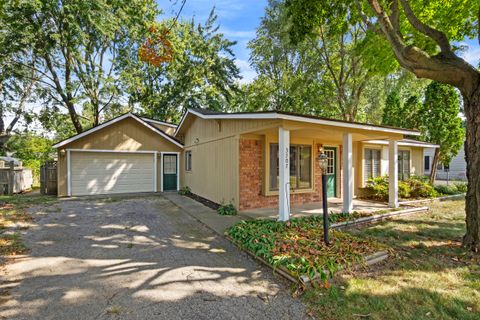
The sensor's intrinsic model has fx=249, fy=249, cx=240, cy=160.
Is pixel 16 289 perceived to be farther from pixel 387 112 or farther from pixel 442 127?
pixel 387 112

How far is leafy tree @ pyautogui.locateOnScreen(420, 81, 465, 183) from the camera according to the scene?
40.8ft

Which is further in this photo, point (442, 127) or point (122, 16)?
point (122, 16)

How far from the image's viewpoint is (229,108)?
78.1 ft

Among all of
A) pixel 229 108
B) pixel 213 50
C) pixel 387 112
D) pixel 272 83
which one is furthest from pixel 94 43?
pixel 387 112

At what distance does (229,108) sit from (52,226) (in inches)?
750

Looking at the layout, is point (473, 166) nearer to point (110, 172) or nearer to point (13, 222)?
point (13, 222)

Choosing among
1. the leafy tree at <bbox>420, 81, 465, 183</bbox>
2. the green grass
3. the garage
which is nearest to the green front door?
the garage

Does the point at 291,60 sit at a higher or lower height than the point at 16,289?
higher

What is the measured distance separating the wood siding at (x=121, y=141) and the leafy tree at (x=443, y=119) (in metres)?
13.3

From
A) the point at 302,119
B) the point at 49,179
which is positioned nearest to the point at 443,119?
the point at 302,119

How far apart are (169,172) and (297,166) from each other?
767 centimetres

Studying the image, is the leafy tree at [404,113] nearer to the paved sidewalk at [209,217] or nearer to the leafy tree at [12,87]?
the paved sidewalk at [209,217]

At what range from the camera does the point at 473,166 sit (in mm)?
4496

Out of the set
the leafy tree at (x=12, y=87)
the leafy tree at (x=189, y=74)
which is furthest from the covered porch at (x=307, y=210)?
the leafy tree at (x=12, y=87)
